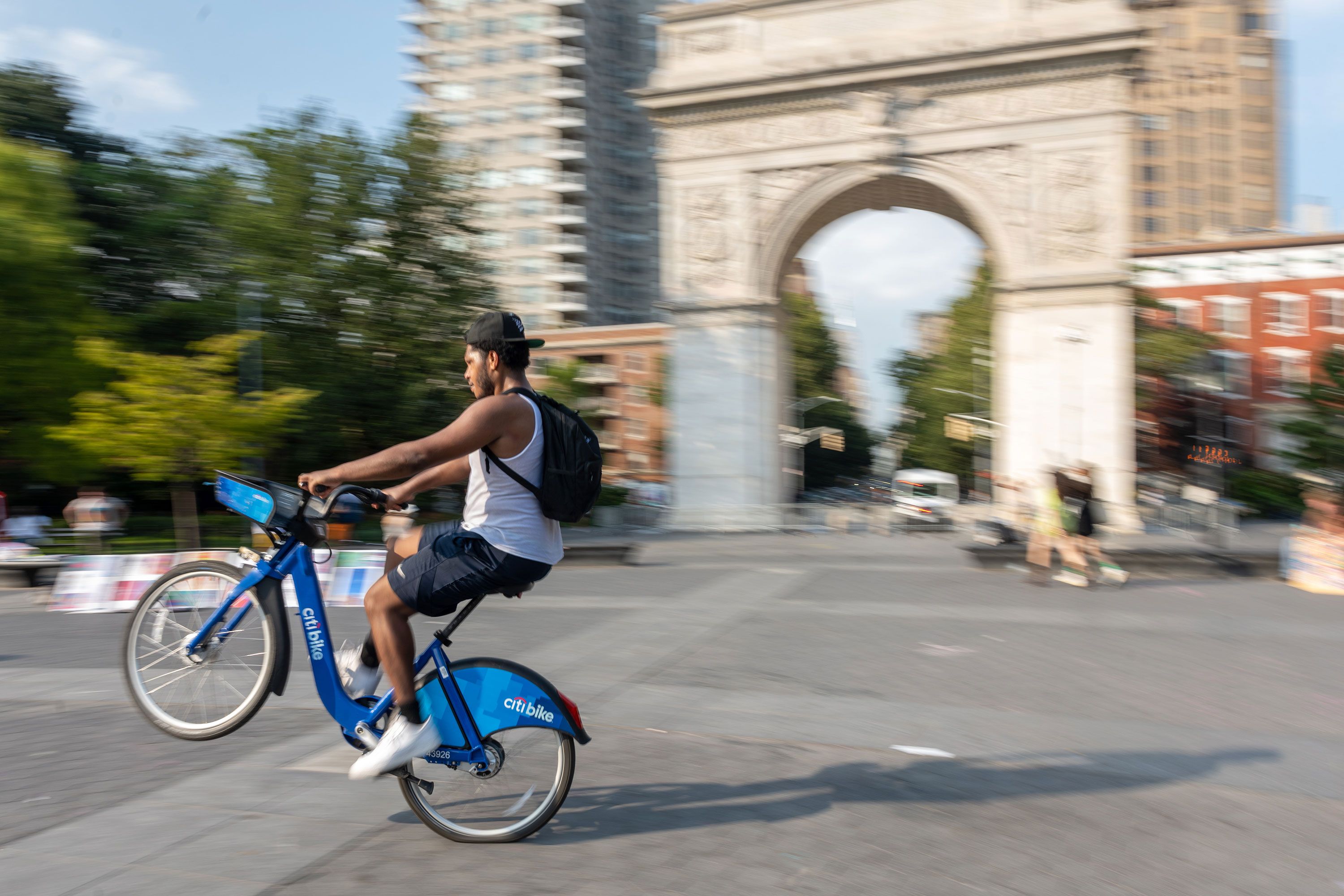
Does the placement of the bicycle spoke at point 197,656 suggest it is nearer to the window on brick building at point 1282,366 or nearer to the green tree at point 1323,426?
the green tree at point 1323,426

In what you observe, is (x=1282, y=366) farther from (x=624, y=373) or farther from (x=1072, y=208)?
(x=624, y=373)

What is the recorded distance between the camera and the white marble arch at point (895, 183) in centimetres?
2542

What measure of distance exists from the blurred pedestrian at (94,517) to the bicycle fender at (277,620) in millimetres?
17998

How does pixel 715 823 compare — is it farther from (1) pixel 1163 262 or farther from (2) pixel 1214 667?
(1) pixel 1163 262

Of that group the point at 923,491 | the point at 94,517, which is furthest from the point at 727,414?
the point at 923,491

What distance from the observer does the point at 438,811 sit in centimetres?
396

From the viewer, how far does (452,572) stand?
3.75m

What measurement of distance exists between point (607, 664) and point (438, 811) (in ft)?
11.5

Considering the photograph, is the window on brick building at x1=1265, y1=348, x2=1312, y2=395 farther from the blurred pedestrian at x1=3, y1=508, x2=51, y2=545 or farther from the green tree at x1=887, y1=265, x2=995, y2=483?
the blurred pedestrian at x1=3, y1=508, x2=51, y2=545

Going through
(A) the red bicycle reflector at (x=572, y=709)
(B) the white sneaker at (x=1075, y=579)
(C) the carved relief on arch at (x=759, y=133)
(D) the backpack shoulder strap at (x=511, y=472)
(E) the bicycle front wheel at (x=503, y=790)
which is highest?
(C) the carved relief on arch at (x=759, y=133)

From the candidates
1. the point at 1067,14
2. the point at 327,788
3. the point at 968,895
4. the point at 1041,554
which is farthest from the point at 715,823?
the point at 1067,14

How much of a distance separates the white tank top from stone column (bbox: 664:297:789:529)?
23.9 m

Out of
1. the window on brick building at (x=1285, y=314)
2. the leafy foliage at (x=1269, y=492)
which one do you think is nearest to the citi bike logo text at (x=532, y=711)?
the leafy foliage at (x=1269, y=492)

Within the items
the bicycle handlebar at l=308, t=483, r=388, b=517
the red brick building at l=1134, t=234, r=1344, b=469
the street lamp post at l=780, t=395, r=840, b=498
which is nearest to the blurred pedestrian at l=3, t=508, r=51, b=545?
the bicycle handlebar at l=308, t=483, r=388, b=517
